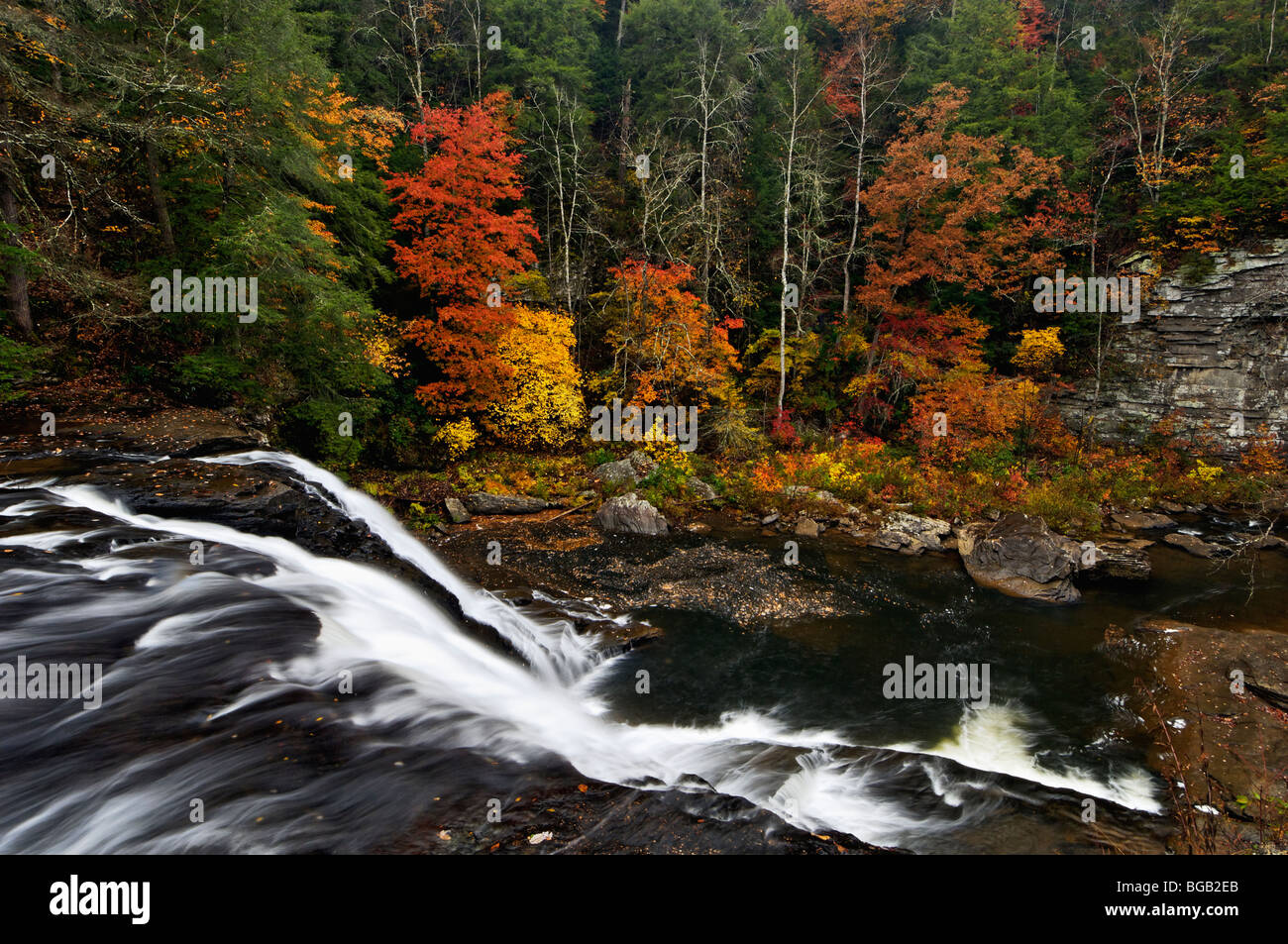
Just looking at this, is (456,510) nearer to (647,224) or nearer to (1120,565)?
(647,224)

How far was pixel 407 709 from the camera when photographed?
5.29 meters

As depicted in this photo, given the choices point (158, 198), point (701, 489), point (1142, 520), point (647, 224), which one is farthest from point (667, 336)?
point (1142, 520)

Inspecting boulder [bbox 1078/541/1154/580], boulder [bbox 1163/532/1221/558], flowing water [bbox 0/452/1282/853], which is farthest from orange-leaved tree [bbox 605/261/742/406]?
boulder [bbox 1163/532/1221/558]

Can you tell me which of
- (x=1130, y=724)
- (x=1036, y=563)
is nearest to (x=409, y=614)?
(x=1130, y=724)

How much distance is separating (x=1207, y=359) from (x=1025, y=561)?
42.2ft

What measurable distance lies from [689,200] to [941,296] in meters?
10.2

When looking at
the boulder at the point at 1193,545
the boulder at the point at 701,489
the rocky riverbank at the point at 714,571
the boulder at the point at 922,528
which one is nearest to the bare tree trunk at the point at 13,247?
the rocky riverbank at the point at 714,571

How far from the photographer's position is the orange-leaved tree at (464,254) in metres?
14.6

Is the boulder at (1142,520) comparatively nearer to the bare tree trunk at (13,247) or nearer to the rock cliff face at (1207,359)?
the rock cliff face at (1207,359)

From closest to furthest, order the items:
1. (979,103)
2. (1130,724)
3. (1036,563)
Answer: (1130,724) < (1036,563) < (979,103)

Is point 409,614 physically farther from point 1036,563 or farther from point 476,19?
point 476,19

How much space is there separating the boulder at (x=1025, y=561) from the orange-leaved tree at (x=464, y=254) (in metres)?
12.9

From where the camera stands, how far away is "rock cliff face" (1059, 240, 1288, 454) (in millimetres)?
16469
